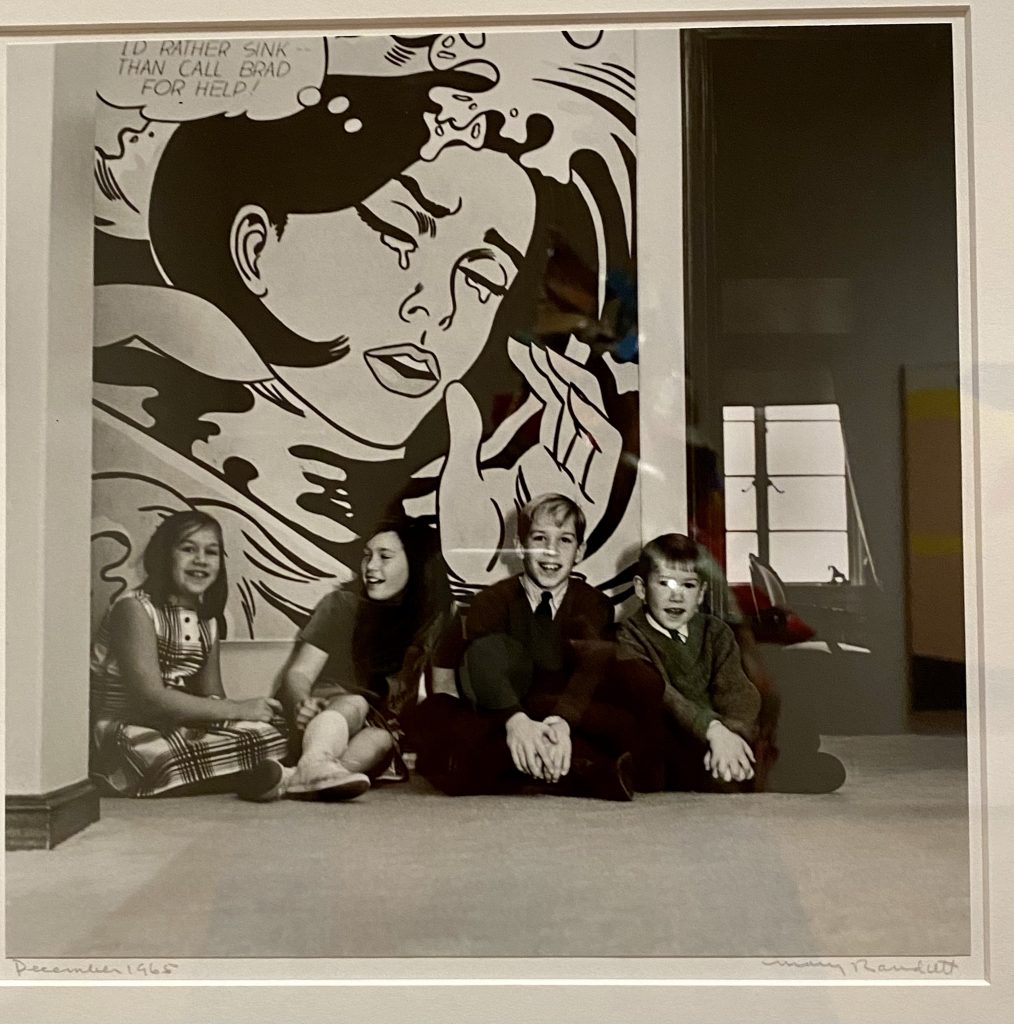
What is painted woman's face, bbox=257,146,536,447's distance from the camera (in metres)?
1.05

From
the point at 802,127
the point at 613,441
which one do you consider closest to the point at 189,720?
the point at 613,441

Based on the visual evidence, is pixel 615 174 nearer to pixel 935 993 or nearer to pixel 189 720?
pixel 189 720

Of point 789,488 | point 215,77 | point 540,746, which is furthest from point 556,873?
point 215,77

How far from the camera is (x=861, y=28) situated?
1067mm

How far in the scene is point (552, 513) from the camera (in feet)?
3.43

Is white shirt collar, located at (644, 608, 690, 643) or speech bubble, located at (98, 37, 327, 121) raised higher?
speech bubble, located at (98, 37, 327, 121)

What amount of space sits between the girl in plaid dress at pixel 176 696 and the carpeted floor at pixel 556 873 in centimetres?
4

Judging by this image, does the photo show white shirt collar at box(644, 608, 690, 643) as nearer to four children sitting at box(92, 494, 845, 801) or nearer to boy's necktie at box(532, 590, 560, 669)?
four children sitting at box(92, 494, 845, 801)

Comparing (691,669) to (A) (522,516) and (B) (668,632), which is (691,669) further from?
(A) (522,516)

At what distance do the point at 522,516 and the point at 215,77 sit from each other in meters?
0.59

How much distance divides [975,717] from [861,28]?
2.48 ft

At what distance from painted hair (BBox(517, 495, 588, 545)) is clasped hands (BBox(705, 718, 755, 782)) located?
0.25m

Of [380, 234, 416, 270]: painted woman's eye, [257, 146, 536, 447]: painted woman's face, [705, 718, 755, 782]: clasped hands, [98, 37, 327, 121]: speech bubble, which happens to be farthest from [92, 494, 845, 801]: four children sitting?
[98, 37, 327, 121]: speech bubble
